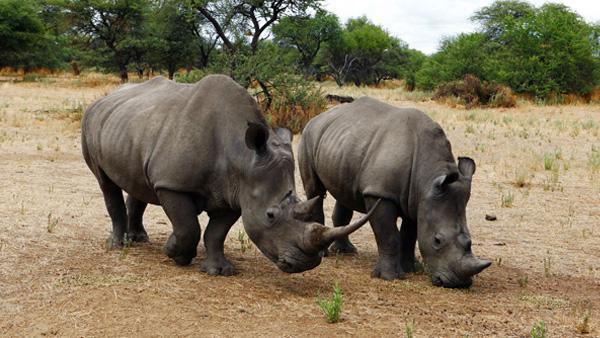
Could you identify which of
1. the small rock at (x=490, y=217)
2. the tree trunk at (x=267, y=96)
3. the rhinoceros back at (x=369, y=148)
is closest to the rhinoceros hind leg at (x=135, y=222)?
the rhinoceros back at (x=369, y=148)

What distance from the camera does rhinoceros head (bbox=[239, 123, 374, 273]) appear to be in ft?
16.7

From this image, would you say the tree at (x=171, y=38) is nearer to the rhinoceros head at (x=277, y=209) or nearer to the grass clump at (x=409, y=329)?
the rhinoceros head at (x=277, y=209)

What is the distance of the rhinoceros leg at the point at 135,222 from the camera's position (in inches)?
280

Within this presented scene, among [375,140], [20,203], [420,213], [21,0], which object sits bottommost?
[20,203]

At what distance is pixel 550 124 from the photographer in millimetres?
19984

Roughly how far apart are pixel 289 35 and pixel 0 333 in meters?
48.8

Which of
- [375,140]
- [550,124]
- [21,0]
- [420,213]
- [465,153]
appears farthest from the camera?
[21,0]

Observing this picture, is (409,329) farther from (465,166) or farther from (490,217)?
(490,217)

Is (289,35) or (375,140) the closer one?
(375,140)

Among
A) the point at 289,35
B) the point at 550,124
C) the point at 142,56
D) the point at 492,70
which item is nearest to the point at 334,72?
the point at 289,35

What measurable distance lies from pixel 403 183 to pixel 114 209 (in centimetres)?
285

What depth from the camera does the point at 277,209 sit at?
524cm

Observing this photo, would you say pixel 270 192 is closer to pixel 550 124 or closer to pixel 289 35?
pixel 550 124

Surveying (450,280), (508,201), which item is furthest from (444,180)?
(508,201)
